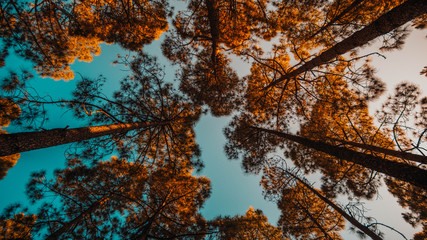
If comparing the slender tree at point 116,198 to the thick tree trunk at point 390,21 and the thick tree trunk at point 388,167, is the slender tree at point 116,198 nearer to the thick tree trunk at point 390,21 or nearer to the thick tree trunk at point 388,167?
the thick tree trunk at point 388,167

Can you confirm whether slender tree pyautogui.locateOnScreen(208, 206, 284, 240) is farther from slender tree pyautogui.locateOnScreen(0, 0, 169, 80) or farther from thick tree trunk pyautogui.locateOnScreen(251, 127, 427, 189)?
slender tree pyautogui.locateOnScreen(0, 0, 169, 80)

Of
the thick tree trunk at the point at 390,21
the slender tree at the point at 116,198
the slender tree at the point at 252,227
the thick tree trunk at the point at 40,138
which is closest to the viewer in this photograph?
the thick tree trunk at the point at 40,138

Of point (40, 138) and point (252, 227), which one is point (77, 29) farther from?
point (252, 227)

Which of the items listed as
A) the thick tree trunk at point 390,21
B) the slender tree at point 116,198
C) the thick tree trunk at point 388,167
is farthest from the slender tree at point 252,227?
the thick tree trunk at point 390,21

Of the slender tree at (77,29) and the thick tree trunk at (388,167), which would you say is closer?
the thick tree trunk at (388,167)

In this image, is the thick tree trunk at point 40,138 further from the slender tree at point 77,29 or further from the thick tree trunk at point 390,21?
the thick tree trunk at point 390,21

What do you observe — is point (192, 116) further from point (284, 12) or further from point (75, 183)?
point (284, 12)

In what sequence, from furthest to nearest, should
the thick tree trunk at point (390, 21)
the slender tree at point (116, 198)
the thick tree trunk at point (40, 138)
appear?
1. the slender tree at point (116, 198)
2. the thick tree trunk at point (390, 21)
3. the thick tree trunk at point (40, 138)

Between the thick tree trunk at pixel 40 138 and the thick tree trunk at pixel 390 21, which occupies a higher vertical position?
the thick tree trunk at pixel 390 21

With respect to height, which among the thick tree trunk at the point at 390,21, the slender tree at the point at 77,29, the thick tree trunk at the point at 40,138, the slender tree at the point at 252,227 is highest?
the slender tree at the point at 77,29

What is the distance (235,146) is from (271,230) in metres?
4.46

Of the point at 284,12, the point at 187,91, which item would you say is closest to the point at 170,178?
the point at 187,91

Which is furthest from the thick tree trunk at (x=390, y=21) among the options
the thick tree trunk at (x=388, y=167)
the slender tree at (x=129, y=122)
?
the slender tree at (x=129, y=122)

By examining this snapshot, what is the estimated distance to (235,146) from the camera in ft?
23.3
